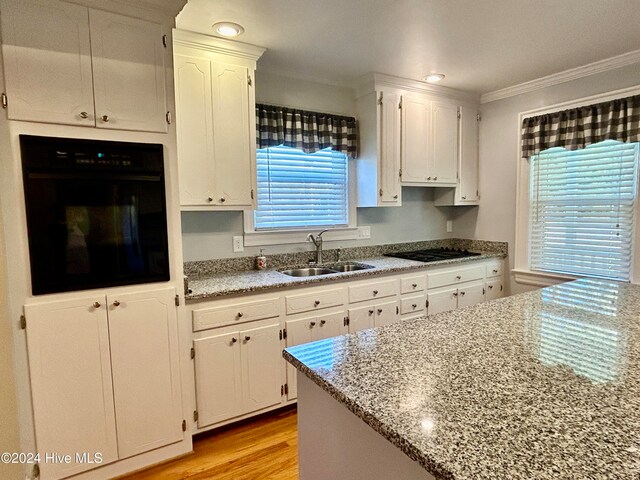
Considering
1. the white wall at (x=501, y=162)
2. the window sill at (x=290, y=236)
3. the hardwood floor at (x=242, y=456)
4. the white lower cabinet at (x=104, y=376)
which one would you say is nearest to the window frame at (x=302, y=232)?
the window sill at (x=290, y=236)

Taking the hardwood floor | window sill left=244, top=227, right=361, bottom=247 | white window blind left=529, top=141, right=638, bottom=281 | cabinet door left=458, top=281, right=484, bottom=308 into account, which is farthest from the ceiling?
the hardwood floor

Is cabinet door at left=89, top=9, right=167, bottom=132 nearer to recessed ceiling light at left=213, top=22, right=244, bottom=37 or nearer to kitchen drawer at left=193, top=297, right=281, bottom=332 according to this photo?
recessed ceiling light at left=213, top=22, right=244, bottom=37

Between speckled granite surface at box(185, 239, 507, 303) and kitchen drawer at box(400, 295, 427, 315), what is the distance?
0.25 metres

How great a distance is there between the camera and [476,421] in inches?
32.6

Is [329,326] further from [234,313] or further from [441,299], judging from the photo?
[441,299]

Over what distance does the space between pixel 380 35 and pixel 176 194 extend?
1603 mm

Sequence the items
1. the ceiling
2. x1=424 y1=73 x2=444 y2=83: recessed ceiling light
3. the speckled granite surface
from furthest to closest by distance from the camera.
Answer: x1=424 y1=73 x2=444 y2=83: recessed ceiling light < the speckled granite surface < the ceiling

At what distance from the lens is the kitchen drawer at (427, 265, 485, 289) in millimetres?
3146

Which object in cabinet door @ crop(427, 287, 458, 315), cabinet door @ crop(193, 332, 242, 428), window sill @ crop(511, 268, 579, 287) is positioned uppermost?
window sill @ crop(511, 268, 579, 287)

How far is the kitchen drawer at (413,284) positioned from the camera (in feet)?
9.74

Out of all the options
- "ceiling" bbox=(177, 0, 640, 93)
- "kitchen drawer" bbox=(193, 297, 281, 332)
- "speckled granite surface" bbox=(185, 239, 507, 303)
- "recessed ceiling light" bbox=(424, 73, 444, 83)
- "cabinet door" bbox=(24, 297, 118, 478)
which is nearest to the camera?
"cabinet door" bbox=(24, 297, 118, 478)

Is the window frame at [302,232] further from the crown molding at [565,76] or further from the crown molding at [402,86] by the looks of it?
the crown molding at [565,76]

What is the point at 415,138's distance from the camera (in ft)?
11.0

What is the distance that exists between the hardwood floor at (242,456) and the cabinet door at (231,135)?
1489 mm
